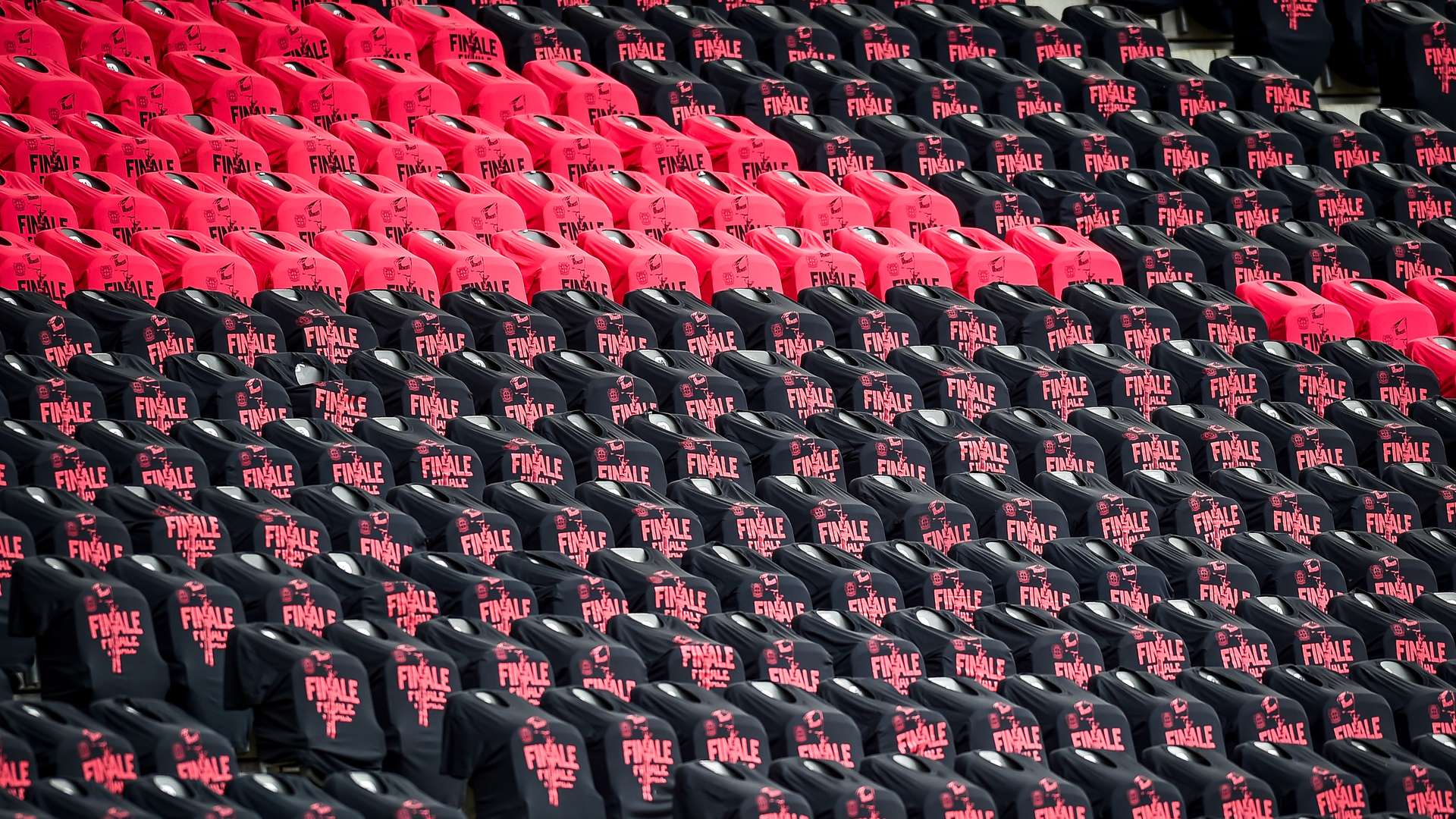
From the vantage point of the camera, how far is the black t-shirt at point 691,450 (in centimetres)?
793

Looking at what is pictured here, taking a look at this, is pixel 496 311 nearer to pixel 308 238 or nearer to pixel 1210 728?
pixel 308 238

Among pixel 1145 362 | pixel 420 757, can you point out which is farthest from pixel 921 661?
pixel 1145 362

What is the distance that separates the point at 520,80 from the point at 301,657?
4626mm

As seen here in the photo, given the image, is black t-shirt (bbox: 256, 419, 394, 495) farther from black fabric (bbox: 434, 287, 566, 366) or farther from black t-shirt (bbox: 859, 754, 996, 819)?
black t-shirt (bbox: 859, 754, 996, 819)

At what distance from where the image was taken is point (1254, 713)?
715 cm

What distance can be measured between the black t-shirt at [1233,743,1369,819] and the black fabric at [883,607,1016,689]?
76cm

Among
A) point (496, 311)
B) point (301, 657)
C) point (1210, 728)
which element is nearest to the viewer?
point (301, 657)

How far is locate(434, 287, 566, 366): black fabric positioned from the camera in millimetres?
8484

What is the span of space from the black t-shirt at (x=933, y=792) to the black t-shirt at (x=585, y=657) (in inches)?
Result: 30.0

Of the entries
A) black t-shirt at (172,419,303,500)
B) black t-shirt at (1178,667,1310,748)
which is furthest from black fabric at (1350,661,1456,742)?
black t-shirt at (172,419,303,500)

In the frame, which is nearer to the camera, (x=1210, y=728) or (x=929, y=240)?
(x=1210, y=728)

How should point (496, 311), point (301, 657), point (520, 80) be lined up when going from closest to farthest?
point (301, 657)
point (496, 311)
point (520, 80)

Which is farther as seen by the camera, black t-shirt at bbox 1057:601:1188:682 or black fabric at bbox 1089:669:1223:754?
black t-shirt at bbox 1057:601:1188:682

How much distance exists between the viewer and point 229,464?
7.29m
